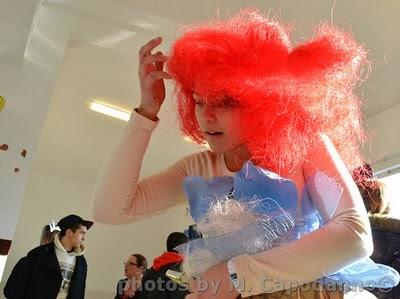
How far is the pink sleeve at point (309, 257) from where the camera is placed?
509mm

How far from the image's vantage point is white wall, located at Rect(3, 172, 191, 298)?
442 centimetres

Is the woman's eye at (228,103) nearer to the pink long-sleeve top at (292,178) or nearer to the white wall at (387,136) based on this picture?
the pink long-sleeve top at (292,178)

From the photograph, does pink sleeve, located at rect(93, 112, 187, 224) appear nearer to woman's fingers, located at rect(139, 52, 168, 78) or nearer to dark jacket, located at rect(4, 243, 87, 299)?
woman's fingers, located at rect(139, 52, 168, 78)

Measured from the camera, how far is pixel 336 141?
0.69m

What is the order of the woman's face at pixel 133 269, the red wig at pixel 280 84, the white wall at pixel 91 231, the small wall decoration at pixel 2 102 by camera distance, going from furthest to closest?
the white wall at pixel 91 231 → the woman's face at pixel 133 269 → the small wall decoration at pixel 2 102 → the red wig at pixel 280 84

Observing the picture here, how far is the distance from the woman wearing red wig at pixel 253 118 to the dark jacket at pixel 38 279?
6.12 ft

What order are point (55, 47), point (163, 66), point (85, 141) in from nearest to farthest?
point (163, 66) < point (55, 47) < point (85, 141)

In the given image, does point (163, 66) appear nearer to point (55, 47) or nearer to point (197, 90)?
point (197, 90)

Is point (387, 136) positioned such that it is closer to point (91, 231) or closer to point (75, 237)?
point (75, 237)

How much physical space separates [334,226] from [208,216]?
17 cm

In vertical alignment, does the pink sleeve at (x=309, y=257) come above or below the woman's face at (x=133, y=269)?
below

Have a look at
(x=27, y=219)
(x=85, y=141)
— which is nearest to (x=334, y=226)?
(x=85, y=141)

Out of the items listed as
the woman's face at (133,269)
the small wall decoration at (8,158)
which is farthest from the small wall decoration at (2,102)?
the woman's face at (133,269)

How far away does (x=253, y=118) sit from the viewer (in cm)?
64
